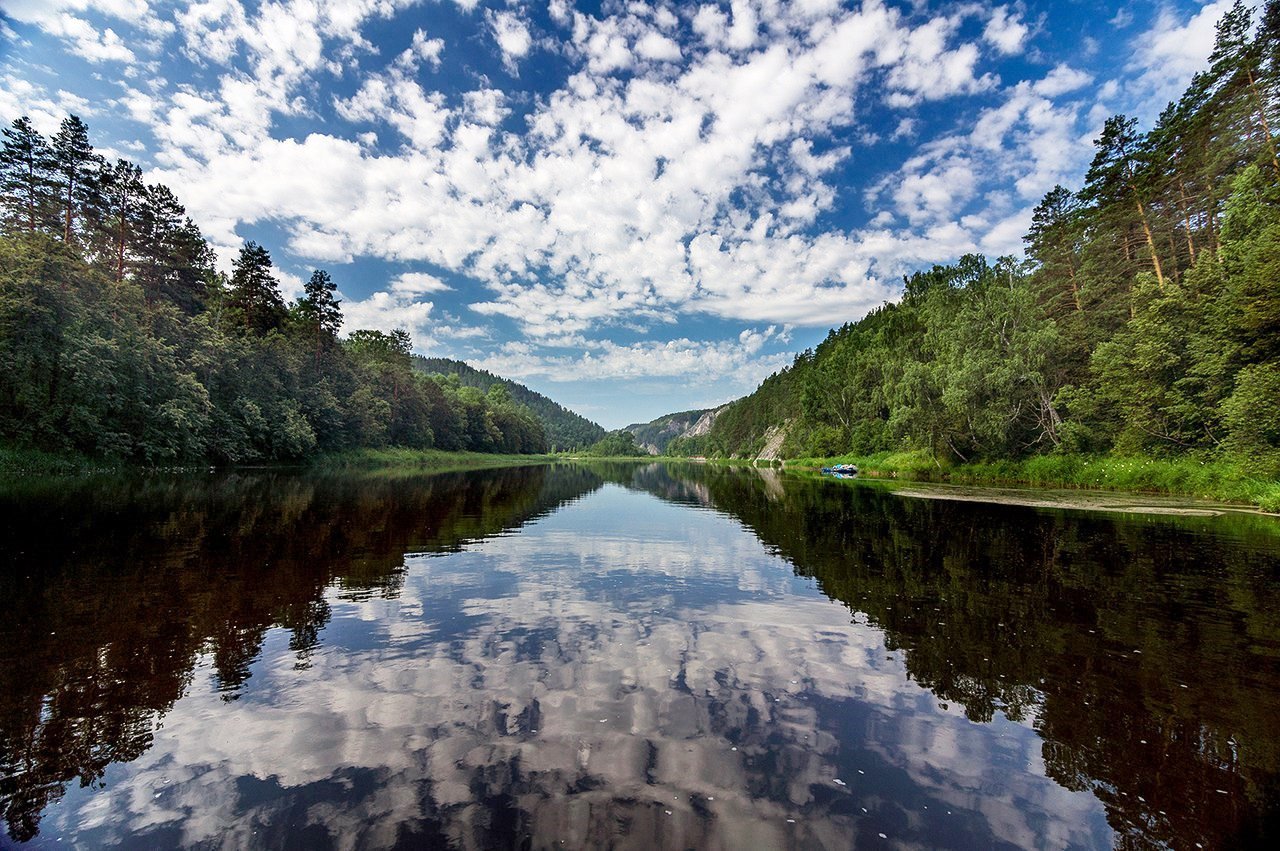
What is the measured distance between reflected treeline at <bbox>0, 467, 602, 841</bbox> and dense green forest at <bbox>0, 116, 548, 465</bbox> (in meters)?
13.0

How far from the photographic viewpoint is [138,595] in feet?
36.9

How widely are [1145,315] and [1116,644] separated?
135 feet

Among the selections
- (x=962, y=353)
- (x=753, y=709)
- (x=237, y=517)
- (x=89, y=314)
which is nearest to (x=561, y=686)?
(x=753, y=709)

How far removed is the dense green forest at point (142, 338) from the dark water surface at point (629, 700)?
2845 centimetres

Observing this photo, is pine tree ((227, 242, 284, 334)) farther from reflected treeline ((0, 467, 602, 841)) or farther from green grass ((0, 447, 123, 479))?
reflected treeline ((0, 467, 602, 841))

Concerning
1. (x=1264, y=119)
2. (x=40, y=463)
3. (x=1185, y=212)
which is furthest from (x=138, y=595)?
(x=1185, y=212)

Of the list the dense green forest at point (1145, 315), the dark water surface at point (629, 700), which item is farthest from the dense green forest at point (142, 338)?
the dense green forest at point (1145, 315)

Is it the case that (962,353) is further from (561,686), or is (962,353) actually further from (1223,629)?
(561,686)

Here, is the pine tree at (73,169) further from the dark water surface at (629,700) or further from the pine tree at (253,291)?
the dark water surface at (629,700)

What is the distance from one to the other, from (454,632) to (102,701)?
4842 mm

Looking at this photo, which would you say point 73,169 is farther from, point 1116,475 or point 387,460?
point 1116,475

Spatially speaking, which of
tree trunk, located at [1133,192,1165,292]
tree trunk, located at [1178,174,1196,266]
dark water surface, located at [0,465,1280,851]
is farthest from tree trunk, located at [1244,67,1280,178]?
dark water surface, located at [0,465,1280,851]

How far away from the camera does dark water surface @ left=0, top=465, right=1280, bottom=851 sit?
5.05 meters

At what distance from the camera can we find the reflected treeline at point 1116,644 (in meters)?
5.62
